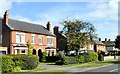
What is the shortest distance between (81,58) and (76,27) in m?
11.4

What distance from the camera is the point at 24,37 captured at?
54.0m

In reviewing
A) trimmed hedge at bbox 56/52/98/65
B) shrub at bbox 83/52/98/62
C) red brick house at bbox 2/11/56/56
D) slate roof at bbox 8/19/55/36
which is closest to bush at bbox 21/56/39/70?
trimmed hedge at bbox 56/52/98/65

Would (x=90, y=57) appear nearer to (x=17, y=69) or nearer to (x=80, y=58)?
(x=80, y=58)

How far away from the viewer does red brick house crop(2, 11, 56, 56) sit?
5084cm

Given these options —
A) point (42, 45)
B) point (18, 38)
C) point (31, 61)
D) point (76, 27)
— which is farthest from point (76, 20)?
point (31, 61)

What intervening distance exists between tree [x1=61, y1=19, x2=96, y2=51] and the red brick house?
5.36 meters

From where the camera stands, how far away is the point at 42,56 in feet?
183

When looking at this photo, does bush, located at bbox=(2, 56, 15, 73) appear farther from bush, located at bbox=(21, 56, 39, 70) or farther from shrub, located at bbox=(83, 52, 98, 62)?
shrub, located at bbox=(83, 52, 98, 62)

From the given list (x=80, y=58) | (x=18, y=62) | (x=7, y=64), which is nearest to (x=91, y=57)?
(x=80, y=58)

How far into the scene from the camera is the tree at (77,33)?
58.7 meters

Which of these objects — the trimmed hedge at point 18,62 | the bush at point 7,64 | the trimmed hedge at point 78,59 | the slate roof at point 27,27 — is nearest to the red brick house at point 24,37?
the slate roof at point 27,27

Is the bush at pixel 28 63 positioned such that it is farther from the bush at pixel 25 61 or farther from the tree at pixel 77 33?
the tree at pixel 77 33

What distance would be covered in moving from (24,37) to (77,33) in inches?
472

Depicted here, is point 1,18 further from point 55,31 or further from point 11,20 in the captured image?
point 55,31
